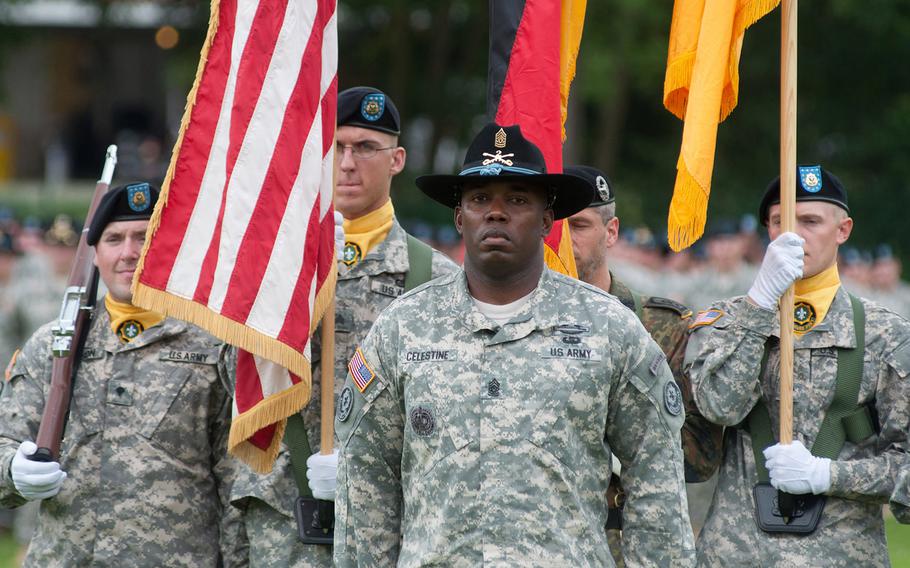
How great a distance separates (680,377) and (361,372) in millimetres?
1937

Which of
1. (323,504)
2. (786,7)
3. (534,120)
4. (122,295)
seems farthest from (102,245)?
(786,7)

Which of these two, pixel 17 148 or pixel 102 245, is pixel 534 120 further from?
pixel 17 148

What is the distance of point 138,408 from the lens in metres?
6.86

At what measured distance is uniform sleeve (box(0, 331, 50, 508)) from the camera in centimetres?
681

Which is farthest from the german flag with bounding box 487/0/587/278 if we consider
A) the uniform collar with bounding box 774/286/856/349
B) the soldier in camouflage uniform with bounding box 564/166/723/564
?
the uniform collar with bounding box 774/286/856/349

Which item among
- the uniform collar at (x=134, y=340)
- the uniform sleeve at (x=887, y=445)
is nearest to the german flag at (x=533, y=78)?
the uniform sleeve at (x=887, y=445)

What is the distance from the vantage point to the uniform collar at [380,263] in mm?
7094

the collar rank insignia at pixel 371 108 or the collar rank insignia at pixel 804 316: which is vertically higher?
the collar rank insignia at pixel 371 108

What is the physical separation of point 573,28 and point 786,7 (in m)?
1.05

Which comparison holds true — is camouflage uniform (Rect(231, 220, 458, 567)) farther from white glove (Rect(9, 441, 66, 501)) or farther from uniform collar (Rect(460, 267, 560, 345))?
uniform collar (Rect(460, 267, 560, 345))

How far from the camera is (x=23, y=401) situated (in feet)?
22.7

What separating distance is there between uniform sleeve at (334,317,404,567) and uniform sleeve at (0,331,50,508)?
1.96 meters

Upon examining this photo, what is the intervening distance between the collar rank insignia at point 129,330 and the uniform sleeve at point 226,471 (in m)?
0.40

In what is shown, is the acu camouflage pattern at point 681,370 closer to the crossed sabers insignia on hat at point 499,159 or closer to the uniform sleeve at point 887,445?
the uniform sleeve at point 887,445
